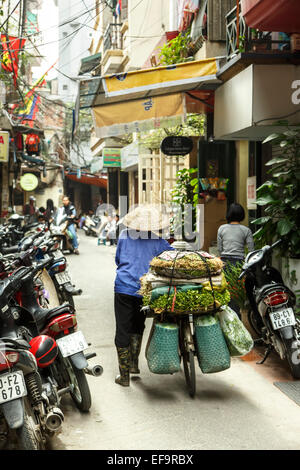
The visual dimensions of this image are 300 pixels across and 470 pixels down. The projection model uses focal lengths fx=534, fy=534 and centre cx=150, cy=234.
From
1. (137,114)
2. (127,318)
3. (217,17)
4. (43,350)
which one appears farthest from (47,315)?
(217,17)

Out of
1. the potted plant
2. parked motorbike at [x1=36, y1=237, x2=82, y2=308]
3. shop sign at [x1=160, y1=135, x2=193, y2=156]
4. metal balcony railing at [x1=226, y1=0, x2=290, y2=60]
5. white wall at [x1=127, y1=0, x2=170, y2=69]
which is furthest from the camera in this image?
white wall at [x1=127, y1=0, x2=170, y2=69]

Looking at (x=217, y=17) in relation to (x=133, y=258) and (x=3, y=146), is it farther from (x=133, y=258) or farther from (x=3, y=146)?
(x=3, y=146)

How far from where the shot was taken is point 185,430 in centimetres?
438

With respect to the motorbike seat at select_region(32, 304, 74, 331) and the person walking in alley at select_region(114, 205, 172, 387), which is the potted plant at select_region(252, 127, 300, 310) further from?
the motorbike seat at select_region(32, 304, 74, 331)

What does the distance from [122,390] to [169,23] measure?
1469cm

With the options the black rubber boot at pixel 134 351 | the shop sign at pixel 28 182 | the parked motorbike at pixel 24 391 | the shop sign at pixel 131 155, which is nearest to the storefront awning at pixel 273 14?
the black rubber boot at pixel 134 351

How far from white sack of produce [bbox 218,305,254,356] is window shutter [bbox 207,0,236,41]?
20.5 ft

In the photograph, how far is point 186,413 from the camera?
479cm

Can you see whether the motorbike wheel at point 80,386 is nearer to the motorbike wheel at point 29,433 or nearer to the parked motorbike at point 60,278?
the motorbike wheel at point 29,433

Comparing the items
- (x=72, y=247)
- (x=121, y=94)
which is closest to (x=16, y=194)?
(x=72, y=247)

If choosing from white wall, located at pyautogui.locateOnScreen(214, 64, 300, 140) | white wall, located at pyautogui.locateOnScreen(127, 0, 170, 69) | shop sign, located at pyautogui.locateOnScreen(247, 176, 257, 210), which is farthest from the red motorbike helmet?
white wall, located at pyautogui.locateOnScreen(127, 0, 170, 69)

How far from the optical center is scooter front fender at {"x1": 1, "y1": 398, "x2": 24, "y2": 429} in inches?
133

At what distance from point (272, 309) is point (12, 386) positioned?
3.15m

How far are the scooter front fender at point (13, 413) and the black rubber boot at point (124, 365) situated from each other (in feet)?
7.07
